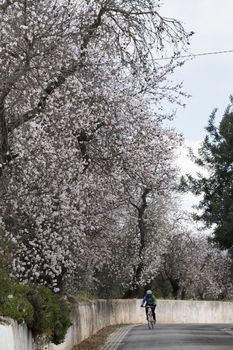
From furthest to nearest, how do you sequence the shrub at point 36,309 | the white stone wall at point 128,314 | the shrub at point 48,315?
1. the white stone wall at point 128,314
2. the shrub at point 48,315
3. the shrub at point 36,309

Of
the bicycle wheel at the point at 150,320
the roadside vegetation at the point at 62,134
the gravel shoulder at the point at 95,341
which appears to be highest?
the roadside vegetation at the point at 62,134

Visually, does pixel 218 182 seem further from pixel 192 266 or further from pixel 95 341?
pixel 192 266

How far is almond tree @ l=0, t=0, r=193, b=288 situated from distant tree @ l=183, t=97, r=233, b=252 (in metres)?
5.83

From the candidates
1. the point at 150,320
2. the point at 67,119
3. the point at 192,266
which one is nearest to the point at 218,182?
the point at 150,320

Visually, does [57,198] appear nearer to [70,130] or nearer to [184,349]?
[70,130]

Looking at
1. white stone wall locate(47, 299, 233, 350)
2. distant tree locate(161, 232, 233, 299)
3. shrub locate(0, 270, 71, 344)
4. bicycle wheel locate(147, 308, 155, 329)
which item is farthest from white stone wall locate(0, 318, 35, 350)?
distant tree locate(161, 232, 233, 299)

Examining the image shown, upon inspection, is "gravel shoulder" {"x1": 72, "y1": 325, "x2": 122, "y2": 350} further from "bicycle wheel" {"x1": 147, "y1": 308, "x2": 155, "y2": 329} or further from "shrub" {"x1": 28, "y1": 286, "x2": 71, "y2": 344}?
"shrub" {"x1": 28, "y1": 286, "x2": 71, "y2": 344}

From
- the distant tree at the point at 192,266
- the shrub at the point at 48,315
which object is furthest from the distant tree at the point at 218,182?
the distant tree at the point at 192,266

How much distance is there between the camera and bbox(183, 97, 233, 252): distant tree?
94.4 ft

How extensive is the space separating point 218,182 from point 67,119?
13.9 m

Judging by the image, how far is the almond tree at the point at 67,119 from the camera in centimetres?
1404

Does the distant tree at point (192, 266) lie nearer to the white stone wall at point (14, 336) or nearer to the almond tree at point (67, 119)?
the almond tree at point (67, 119)

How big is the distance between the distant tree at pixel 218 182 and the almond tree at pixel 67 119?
583 cm

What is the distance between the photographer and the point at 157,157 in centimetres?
2391
